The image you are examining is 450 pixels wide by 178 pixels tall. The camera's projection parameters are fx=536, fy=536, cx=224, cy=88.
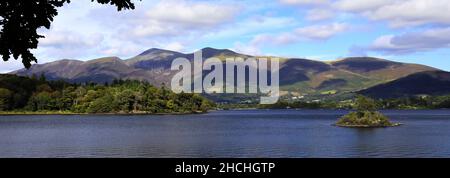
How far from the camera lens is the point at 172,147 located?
99.2m

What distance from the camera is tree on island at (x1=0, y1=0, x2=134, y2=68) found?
31.6 ft

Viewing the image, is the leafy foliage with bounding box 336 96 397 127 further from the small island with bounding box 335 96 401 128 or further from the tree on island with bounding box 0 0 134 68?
the tree on island with bounding box 0 0 134 68

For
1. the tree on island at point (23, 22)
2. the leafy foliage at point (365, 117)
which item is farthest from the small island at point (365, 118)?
the tree on island at point (23, 22)

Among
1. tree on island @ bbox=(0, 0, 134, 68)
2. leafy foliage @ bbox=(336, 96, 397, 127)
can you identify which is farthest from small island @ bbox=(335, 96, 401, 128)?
tree on island @ bbox=(0, 0, 134, 68)

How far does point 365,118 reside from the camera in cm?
17312

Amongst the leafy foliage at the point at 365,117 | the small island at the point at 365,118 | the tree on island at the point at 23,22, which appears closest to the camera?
the tree on island at the point at 23,22

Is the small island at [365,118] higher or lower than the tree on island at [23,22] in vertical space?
lower

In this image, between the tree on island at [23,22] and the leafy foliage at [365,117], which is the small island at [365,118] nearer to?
the leafy foliage at [365,117]

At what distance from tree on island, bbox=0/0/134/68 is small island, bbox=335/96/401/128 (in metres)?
164

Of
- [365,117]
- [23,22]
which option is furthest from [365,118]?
[23,22]

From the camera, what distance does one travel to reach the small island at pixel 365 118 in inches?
6722

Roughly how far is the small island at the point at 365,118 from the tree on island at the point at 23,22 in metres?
164

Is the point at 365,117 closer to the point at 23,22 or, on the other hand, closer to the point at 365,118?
the point at 365,118
